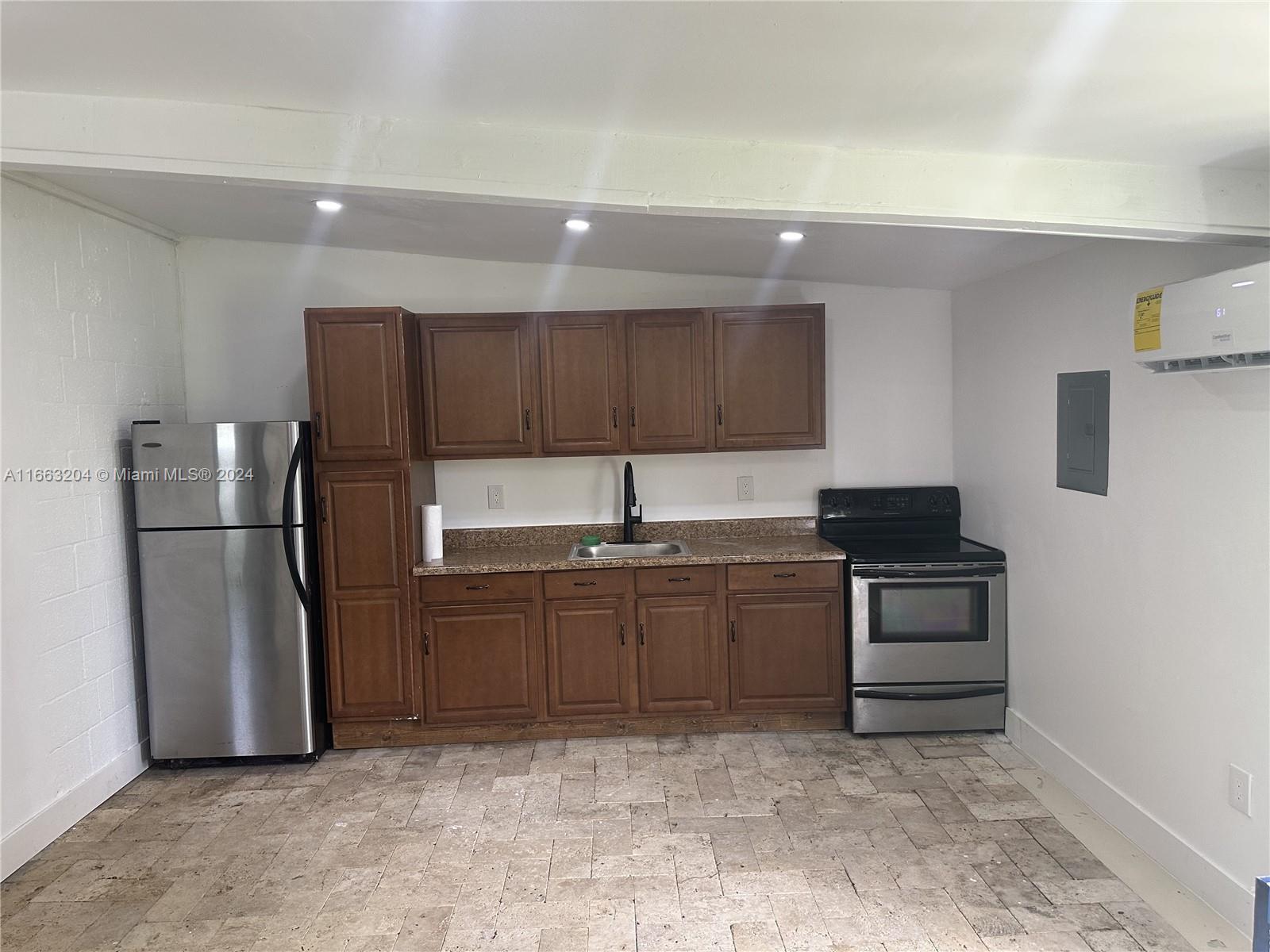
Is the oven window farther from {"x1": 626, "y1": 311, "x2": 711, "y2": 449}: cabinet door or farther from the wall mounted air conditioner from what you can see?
the wall mounted air conditioner

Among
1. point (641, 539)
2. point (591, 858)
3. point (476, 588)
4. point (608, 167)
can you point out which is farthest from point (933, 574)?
point (608, 167)

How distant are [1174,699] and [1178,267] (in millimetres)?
1410

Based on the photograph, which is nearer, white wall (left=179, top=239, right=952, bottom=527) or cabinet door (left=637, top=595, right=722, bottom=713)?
cabinet door (left=637, top=595, right=722, bottom=713)

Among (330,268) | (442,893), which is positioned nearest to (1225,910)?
(442,893)

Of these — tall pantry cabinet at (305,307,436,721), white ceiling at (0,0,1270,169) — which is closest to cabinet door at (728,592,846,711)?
tall pantry cabinet at (305,307,436,721)

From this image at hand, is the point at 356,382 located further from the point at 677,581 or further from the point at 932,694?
the point at 932,694

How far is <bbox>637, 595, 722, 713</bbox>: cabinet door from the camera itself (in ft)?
13.2

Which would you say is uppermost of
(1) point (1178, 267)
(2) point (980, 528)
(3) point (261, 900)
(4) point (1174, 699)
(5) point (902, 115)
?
(5) point (902, 115)

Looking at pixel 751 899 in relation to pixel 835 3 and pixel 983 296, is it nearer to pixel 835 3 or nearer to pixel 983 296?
pixel 835 3

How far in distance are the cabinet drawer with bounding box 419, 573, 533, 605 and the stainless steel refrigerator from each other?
0.54 meters

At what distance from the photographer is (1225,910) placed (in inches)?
100

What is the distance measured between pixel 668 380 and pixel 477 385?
0.94 m

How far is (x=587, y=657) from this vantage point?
4.01m

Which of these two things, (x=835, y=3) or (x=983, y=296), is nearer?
(x=835, y=3)
